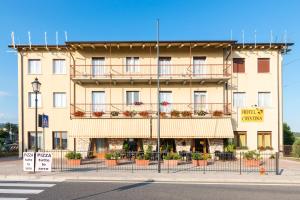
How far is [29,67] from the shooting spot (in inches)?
1031

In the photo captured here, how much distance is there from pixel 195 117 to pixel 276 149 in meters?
8.48

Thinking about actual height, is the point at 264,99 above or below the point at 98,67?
below

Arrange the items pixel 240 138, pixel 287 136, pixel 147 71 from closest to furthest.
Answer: pixel 240 138, pixel 147 71, pixel 287 136

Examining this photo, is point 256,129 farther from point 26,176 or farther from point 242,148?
point 26,176

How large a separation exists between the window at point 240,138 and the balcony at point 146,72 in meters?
5.54

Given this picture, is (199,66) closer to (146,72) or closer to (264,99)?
(146,72)

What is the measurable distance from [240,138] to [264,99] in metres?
4.45

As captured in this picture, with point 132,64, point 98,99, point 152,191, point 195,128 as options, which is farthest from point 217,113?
point 152,191

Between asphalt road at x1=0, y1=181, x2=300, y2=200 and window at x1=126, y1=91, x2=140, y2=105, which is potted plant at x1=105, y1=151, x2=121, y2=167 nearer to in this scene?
asphalt road at x1=0, y1=181, x2=300, y2=200

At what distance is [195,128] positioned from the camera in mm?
23875

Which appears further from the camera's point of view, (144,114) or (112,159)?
(144,114)

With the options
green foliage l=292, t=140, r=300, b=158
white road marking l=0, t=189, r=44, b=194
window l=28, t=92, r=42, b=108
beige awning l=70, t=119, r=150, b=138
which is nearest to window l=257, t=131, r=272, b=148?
green foliage l=292, t=140, r=300, b=158

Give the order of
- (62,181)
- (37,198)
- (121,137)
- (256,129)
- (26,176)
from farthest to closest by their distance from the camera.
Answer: (256,129), (121,137), (26,176), (62,181), (37,198)

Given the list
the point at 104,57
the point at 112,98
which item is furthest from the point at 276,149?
the point at 104,57
